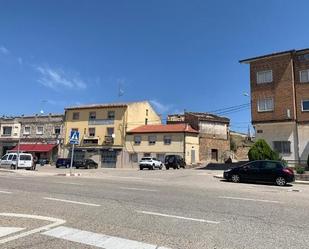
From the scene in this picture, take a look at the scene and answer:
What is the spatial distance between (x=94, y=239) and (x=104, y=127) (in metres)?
48.2

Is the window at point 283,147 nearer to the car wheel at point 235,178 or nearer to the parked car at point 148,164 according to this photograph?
the car wheel at point 235,178

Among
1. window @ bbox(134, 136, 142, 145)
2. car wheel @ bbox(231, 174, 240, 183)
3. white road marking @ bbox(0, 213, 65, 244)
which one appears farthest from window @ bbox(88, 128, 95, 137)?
white road marking @ bbox(0, 213, 65, 244)

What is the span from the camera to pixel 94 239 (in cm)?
620

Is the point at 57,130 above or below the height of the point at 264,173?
above

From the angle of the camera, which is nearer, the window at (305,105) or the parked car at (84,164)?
the window at (305,105)

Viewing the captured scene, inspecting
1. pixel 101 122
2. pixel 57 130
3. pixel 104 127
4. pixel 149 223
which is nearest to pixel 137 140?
pixel 104 127

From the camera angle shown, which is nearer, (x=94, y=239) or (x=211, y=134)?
(x=94, y=239)

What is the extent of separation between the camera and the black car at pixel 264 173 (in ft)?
66.1

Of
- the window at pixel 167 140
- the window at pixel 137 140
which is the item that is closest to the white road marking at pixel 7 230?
the window at pixel 167 140

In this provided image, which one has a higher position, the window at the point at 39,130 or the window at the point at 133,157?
the window at the point at 39,130

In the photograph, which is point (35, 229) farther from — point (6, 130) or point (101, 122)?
point (6, 130)

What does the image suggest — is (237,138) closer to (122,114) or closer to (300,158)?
(122,114)

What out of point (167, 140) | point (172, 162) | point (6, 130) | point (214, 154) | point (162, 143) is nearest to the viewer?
point (172, 162)

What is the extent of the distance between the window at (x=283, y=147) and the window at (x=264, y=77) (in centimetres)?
610
